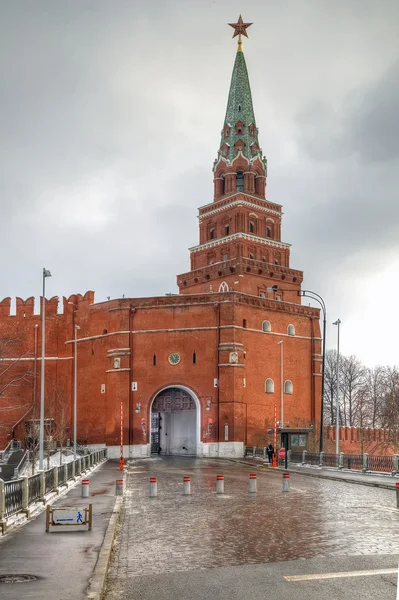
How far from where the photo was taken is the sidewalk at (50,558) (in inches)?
353

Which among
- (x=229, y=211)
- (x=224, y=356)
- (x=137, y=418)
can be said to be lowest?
(x=137, y=418)

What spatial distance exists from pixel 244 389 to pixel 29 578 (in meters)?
45.9

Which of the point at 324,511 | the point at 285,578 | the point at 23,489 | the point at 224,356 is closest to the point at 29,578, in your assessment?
the point at 285,578

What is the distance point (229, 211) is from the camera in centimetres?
6806

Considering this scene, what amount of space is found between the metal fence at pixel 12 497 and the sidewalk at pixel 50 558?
0.45 m

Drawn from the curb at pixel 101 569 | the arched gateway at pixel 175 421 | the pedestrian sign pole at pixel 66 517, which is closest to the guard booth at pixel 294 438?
the arched gateway at pixel 175 421

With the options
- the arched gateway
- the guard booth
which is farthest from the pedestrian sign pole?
the arched gateway

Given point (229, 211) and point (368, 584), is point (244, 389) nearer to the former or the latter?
point (229, 211)

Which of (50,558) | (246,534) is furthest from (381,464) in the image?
(50,558)

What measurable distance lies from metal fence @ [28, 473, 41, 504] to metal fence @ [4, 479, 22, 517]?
1.19 meters

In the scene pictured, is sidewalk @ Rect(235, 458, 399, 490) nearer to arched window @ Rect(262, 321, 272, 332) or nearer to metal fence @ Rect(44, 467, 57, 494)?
metal fence @ Rect(44, 467, 57, 494)

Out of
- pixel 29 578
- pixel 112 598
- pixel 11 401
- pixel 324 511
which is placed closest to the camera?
pixel 112 598

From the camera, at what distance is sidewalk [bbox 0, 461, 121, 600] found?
8961mm

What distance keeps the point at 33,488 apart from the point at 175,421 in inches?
1589
